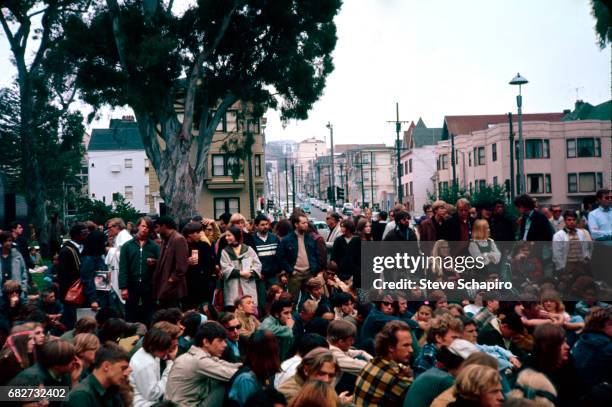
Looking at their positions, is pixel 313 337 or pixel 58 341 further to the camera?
pixel 313 337

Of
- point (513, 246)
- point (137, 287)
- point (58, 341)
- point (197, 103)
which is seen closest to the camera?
point (58, 341)

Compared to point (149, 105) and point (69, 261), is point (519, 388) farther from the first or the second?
point (149, 105)

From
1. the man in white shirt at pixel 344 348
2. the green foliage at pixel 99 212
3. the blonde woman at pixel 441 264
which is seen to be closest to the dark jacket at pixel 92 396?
the man in white shirt at pixel 344 348

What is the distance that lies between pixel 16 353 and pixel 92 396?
55.5 inches

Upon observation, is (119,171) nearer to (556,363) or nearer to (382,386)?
(382,386)

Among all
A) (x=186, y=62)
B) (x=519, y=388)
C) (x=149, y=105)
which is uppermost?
(x=186, y=62)

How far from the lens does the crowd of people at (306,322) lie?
20.9ft

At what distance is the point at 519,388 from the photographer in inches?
239

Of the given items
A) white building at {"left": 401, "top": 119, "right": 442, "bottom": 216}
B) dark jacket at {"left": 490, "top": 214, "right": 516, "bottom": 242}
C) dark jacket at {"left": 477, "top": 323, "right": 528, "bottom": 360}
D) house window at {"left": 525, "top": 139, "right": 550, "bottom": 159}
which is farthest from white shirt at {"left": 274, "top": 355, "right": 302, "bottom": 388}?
white building at {"left": 401, "top": 119, "right": 442, "bottom": 216}

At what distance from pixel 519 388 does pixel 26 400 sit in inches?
153

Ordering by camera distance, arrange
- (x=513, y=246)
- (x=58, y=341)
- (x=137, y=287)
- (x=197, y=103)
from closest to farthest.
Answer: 1. (x=58, y=341)
2. (x=137, y=287)
3. (x=513, y=246)
4. (x=197, y=103)

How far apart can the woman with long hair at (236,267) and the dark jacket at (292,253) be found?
3.36ft

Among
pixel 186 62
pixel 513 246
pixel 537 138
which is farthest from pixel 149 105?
pixel 537 138

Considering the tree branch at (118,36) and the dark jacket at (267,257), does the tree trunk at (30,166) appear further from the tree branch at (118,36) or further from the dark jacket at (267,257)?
the dark jacket at (267,257)
